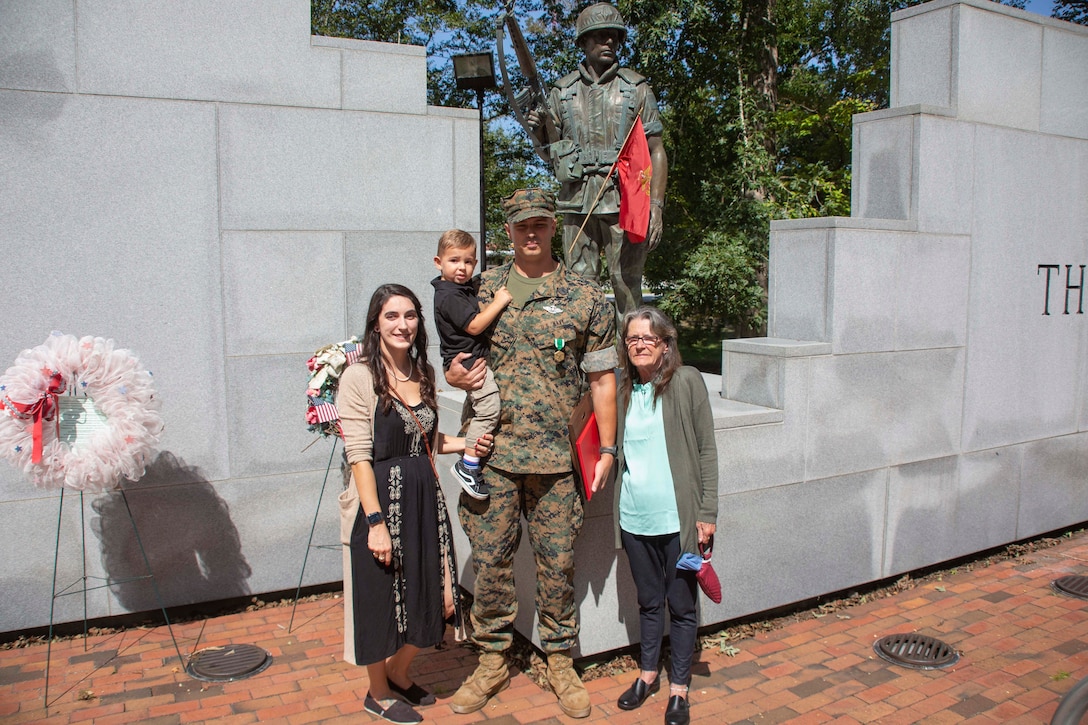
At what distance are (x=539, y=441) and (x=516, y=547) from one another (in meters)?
0.52

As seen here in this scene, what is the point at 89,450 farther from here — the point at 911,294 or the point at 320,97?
the point at 911,294

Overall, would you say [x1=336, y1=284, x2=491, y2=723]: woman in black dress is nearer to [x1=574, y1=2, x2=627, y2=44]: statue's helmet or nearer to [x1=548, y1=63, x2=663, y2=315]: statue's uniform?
[x1=548, y1=63, x2=663, y2=315]: statue's uniform

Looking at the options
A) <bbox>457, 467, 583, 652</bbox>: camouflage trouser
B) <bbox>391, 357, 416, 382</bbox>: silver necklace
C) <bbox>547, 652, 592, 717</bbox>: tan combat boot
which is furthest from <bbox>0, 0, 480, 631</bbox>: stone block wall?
<bbox>547, 652, 592, 717</bbox>: tan combat boot

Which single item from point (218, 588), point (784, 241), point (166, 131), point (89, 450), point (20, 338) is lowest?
point (218, 588)

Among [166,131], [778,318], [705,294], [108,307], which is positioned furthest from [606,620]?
[705,294]

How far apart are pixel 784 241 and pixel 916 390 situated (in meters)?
1.31

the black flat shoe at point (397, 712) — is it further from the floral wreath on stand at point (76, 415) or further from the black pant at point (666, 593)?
the floral wreath on stand at point (76, 415)

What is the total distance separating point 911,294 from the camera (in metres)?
5.50

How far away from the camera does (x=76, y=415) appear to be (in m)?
4.21

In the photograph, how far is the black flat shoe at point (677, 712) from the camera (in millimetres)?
3838

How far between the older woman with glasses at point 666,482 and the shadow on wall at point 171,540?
8.83ft

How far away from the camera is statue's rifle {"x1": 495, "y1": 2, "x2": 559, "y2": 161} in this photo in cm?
465

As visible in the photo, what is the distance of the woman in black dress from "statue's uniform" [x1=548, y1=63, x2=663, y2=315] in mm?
1913

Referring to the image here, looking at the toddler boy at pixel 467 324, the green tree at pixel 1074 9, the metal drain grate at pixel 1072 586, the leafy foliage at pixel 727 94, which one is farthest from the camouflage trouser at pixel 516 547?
the green tree at pixel 1074 9
